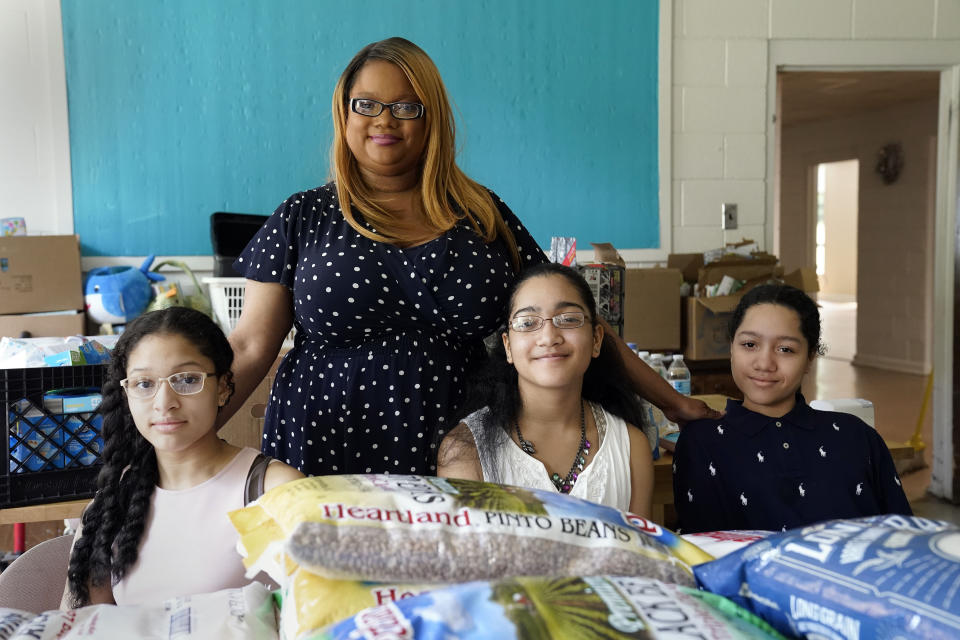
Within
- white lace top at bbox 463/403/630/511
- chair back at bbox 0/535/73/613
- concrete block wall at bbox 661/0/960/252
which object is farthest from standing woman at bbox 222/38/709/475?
concrete block wall at bbox 661/0/960/252

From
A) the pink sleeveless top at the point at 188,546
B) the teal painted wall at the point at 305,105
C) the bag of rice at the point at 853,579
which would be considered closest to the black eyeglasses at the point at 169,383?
the pink sleeveless top at the point at 188,546

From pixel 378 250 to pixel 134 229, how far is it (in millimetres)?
2491

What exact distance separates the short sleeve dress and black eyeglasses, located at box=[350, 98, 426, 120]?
187 millimetres

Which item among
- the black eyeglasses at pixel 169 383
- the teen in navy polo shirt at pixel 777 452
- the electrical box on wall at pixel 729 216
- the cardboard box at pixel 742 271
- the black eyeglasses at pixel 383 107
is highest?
the black eyeglasses at pixel 383 107

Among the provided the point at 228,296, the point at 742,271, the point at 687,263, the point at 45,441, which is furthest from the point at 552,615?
the point at 687,263

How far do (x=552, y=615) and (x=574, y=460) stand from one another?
0.84m

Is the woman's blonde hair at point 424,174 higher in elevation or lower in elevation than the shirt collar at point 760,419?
higher

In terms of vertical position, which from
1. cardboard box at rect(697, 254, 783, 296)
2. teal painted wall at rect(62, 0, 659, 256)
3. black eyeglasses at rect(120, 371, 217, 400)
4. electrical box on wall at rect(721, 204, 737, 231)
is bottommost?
black eyeglasses at rect(120, 371, 217, 400)

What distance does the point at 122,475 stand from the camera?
1340 millimetres

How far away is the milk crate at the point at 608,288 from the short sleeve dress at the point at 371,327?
17.5 inches

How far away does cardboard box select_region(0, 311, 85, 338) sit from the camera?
10.3 ft

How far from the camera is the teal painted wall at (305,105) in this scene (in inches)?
139

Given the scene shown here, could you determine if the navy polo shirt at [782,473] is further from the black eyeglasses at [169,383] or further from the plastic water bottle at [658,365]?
the black eyeglasses at [169,383]

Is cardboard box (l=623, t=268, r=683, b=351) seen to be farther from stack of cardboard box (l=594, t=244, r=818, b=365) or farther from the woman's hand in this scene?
the woman's hand
